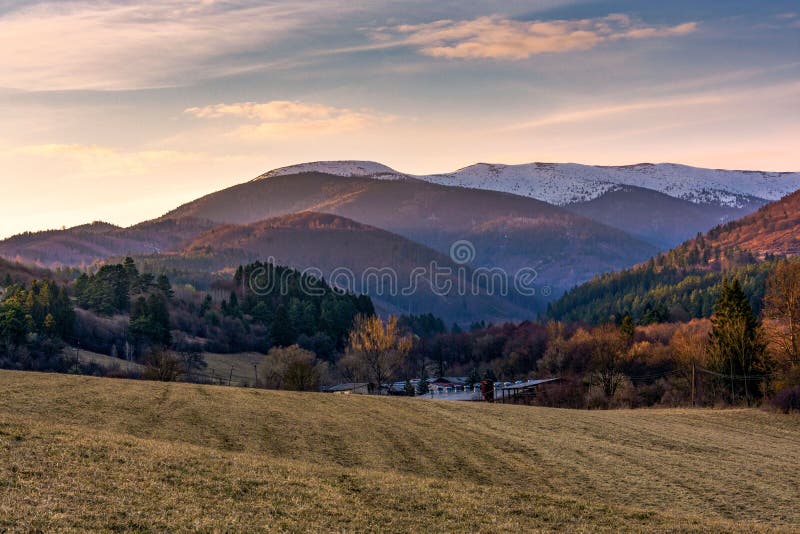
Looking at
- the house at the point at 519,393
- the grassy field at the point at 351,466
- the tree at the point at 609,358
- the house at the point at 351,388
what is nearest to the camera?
the grassy field at the point at 351,466

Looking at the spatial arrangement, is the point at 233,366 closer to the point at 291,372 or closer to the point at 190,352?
the point at 190,352

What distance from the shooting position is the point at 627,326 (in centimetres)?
13275

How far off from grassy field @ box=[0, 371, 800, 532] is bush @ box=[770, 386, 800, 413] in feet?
54.4

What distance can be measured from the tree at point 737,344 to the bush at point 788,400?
1709 cm

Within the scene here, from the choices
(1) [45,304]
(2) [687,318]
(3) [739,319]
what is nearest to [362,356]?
(1) [45,304]

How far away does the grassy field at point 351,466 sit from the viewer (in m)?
22.8

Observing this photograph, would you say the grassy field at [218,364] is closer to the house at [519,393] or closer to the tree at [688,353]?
the house at [519,393]

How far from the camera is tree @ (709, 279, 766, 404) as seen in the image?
317 ft

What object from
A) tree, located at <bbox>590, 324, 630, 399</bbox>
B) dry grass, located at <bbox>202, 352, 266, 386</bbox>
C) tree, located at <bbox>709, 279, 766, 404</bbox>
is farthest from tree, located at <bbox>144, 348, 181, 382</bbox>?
tree, located at <bbox>709, 279, 766, 404</bbox>

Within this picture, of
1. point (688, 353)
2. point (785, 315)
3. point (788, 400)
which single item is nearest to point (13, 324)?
point (688, 353)

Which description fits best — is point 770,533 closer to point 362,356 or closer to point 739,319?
point 739,319

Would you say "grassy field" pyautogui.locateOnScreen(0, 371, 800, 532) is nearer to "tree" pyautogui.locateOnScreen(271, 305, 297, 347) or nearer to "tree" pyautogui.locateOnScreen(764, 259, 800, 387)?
"tree" pyautogui.locateOnScreen(764, 259, 800, 387)

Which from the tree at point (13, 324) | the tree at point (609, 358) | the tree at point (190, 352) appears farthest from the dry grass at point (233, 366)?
the tree at point (609, 358)

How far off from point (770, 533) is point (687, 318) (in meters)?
184
